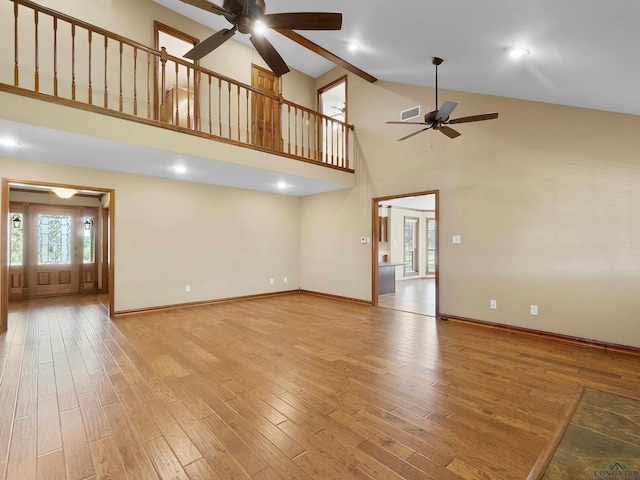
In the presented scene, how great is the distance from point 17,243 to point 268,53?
25.2 ft

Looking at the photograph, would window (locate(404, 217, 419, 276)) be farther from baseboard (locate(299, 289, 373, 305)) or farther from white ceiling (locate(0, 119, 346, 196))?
white ceiling (locate(0, 119, 346, 196))

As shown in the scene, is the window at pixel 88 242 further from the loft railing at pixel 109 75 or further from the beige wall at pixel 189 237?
the loft railing at pixel 109 75

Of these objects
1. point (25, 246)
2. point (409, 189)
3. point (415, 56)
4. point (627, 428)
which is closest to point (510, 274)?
point (409, 189)

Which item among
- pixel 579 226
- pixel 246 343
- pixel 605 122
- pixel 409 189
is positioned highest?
pixel 605 122

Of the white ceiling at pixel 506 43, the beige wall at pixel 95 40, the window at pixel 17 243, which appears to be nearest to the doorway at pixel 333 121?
the white ceiling at pixel 506 43

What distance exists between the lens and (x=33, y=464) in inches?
66.1

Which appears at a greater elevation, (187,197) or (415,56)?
(415,56)

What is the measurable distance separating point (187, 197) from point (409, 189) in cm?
417

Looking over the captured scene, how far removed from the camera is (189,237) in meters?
5.88

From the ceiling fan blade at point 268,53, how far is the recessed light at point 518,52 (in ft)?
7.13

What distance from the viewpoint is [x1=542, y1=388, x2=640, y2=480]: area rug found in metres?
1.67

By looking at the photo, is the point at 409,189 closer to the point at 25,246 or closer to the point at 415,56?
the point at 415,56

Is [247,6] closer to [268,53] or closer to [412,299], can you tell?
[268,53]

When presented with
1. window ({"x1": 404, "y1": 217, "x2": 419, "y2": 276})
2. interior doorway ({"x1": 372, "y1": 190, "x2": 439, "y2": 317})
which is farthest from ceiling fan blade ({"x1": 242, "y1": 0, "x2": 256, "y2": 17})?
window ({"x1": 404, "y1": 217, "x2": 419, "y2": 276})
